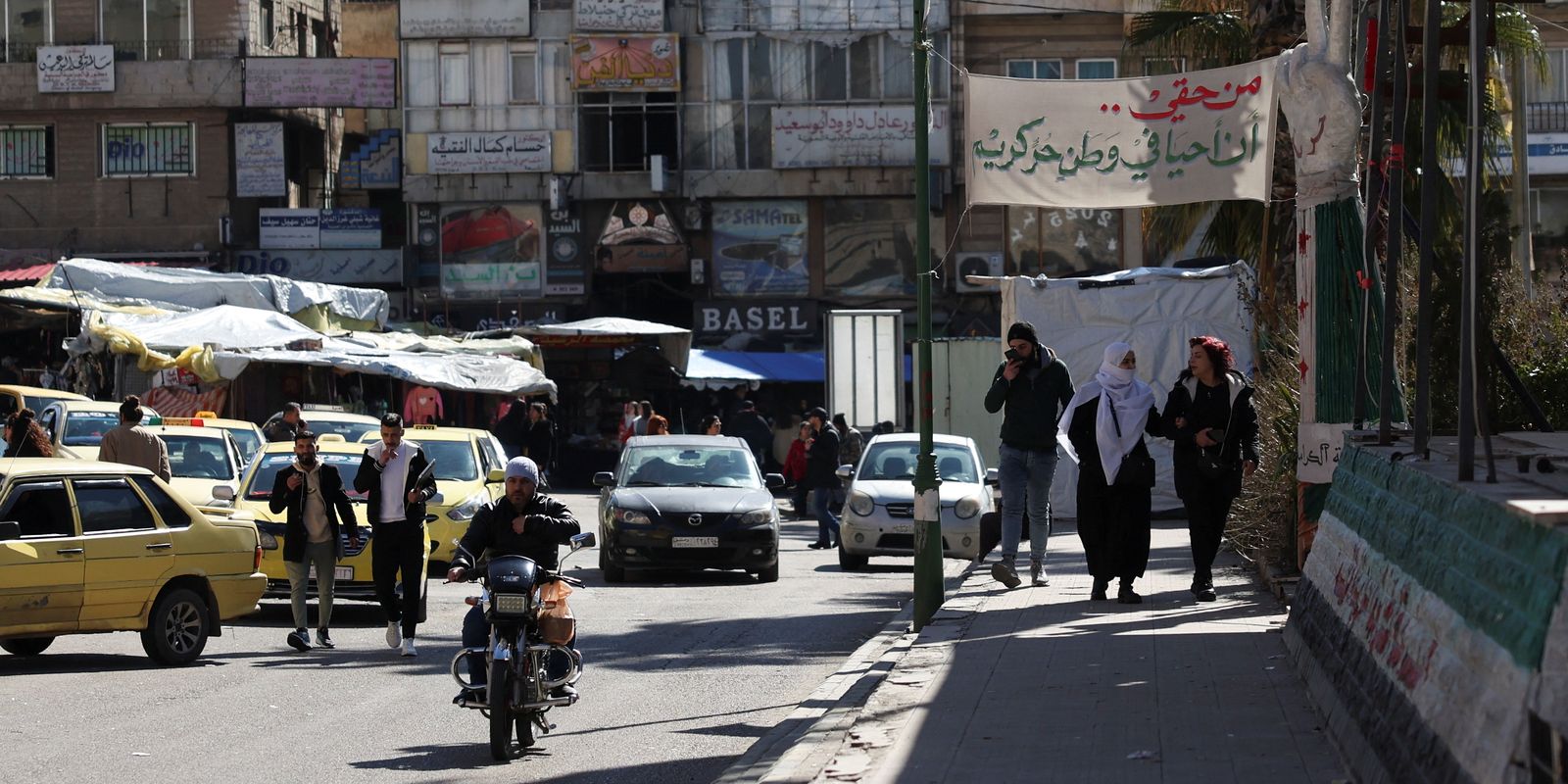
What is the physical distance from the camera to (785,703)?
34.6 ft

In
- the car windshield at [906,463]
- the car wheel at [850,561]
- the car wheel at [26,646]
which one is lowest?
the car wheel at [850,561]

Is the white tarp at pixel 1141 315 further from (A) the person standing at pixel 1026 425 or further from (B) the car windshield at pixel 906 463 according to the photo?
(A) the person standing at pixel 1026 425

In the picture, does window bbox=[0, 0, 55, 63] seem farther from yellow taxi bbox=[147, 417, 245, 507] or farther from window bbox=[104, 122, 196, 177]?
yellow taxi bbox=[147, 417, 245, 507]

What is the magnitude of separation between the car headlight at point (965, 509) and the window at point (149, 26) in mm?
28936

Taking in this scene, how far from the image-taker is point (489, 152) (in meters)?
42.4

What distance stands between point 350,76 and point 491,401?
8.99m

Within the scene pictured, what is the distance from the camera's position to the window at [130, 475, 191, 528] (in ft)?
41.4

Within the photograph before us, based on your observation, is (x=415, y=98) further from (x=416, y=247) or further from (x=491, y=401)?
(x=491, y=401)

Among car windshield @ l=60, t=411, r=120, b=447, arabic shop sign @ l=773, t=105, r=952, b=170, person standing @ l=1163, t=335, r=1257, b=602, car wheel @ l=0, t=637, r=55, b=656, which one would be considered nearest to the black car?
car windshield @ l=60, t=411, r=120, b=447

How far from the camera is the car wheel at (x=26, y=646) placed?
1276cm

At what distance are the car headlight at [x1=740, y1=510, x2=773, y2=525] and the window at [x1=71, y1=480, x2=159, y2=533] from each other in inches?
282

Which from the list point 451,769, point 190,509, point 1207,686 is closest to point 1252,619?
point 1207,686

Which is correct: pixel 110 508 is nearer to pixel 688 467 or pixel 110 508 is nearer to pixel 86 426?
pixel 688 467

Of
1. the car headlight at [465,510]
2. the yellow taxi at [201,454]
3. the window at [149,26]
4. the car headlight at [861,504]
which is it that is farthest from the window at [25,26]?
the car headlight at [861,504]
